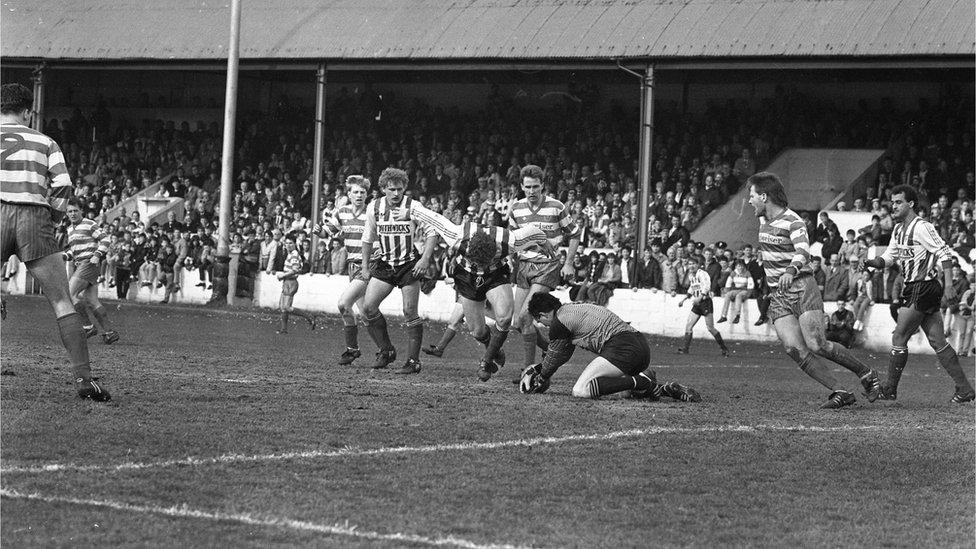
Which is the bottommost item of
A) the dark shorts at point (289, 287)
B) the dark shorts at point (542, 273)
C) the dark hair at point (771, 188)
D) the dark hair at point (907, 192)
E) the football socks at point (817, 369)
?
the football socks at point (817, 369)

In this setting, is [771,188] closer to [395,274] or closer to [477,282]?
[477,282]

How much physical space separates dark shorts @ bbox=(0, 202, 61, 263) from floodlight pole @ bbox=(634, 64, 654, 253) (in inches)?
818

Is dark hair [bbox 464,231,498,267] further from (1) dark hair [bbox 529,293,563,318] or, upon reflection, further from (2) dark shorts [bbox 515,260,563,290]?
(1) dark hair [bbox 529,293,563,318]

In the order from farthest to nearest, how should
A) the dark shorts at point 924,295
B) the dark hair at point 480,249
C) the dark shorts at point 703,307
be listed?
1. the dark shorts at point 703,307
2. the dark hair at point 480,249
3. the dark shorts at point 924,295

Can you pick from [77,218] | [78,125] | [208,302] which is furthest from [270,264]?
[77,218]

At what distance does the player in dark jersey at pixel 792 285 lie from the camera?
11.5m

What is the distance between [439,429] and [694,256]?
1902 centimetres

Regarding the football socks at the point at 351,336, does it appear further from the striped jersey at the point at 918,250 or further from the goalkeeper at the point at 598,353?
the striped jersey at the point at 918,250

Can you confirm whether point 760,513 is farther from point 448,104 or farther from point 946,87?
point 448,104

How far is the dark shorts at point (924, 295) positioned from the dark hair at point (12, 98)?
7.92 m

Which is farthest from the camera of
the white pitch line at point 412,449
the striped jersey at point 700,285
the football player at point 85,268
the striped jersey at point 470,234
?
the striped jersey at point 700,285

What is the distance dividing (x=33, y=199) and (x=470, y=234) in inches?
202

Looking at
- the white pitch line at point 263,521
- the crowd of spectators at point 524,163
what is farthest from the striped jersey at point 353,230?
the crowd of spectators at point 524,163

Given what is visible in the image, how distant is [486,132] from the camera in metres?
36.2
